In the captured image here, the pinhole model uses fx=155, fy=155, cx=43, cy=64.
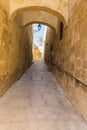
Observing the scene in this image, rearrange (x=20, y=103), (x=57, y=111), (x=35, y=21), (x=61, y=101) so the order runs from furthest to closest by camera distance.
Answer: (x=35, y=21)
(x=61, y=101)
(x=20, y=103)
(x=57, y=111)

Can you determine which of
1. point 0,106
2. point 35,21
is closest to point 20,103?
A: point 0,106

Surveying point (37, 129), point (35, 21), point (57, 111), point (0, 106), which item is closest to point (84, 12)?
point (57, 111)

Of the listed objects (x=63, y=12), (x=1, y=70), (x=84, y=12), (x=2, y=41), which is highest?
(x=63, y=12)

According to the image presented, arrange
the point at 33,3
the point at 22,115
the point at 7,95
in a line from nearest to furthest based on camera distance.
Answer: the point at 22,115, the point at 7,95, the point at 33,3

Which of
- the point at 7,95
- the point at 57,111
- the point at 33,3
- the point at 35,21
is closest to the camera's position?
the point at 57,111

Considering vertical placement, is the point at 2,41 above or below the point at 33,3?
below

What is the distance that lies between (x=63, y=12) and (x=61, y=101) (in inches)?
99.5

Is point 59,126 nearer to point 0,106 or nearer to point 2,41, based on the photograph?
point 0,106

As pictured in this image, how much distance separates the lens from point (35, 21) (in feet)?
22.1

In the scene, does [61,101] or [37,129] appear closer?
[37,129]

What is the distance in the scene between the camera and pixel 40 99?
3.45 meters

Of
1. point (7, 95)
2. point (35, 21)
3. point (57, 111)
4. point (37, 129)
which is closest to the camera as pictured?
point (37, 129)

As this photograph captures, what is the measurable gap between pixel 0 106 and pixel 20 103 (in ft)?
1.36

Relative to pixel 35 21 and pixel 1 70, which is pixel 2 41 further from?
pixel 35 21
